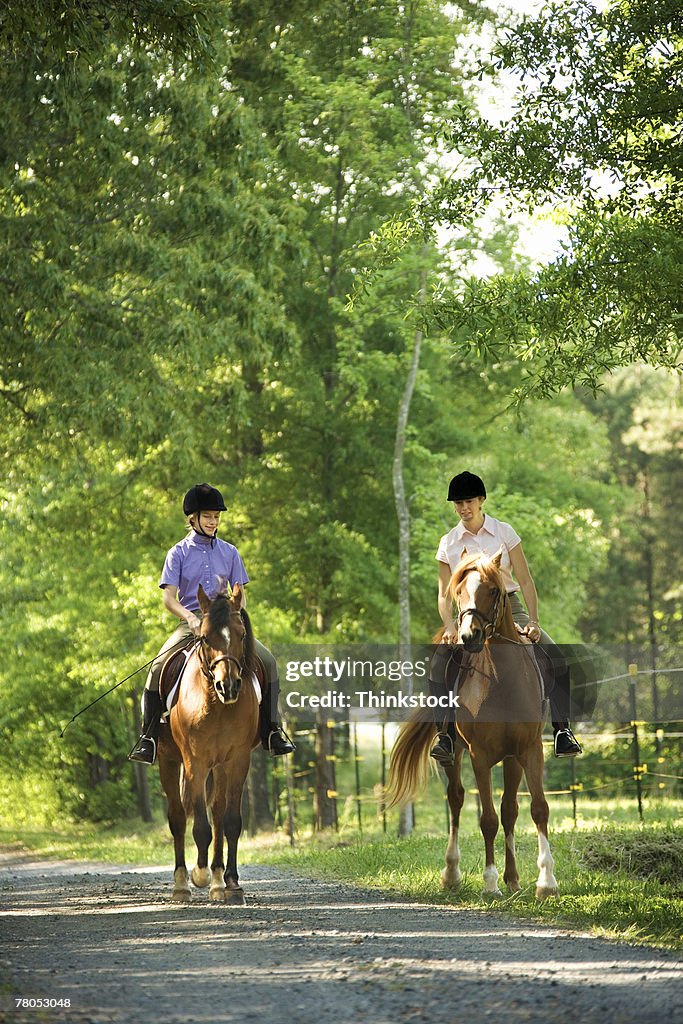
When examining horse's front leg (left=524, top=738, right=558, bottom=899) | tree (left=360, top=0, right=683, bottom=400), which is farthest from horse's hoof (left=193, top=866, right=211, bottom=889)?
tree (left=360, top=0, right=683, bottom=400)

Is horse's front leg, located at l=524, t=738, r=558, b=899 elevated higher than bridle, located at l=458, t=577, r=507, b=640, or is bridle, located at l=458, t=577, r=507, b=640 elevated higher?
bridle, located at l=458, t=577, r=507, b=640

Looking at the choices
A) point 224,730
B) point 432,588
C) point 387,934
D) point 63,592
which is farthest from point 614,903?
point 63,592

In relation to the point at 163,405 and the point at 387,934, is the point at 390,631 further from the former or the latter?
the point at 387,934

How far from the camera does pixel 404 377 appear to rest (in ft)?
78.7

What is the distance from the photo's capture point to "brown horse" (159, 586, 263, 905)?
32.8 ft

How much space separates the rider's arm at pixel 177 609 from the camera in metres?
10.4

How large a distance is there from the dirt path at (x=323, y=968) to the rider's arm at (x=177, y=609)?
2194 millimetres

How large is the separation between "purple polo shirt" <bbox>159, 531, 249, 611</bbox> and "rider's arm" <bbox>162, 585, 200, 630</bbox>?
0.23ft

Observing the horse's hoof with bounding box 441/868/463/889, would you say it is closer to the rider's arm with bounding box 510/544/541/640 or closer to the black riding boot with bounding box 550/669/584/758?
the black riding boot with bounding box 550/669/584/758

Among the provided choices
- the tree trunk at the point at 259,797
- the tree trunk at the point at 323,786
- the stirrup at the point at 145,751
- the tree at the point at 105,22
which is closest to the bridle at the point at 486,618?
the stirrup at the point at 145,751

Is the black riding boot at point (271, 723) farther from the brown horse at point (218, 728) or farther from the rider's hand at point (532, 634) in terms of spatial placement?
the rider's hand at point (532, 634)

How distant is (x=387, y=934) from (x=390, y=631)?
17.1 meters

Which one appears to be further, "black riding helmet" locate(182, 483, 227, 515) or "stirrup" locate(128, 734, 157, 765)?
"stirrup" locate(128, 734, 157, 765)

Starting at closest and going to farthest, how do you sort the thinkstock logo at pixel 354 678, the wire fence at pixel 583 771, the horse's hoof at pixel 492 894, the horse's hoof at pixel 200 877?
the horse's hoof at pixel 492 894, the horse's hoof at pixel 200 877, the thinkstock logo at pixel 354 678, the wire fence at pixel 583 771
